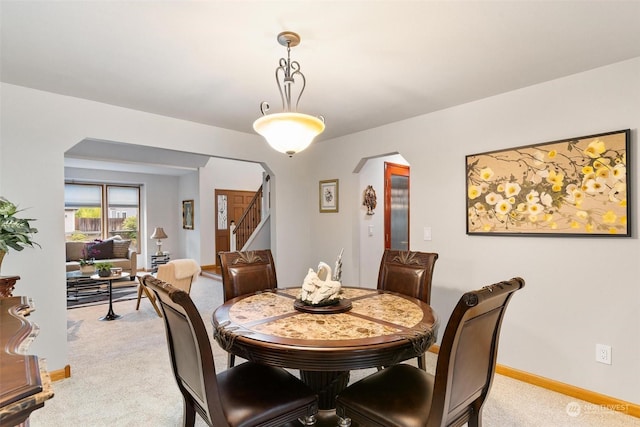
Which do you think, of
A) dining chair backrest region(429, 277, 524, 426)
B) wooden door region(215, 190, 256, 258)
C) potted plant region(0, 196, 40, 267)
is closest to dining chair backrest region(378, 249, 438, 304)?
dining chair backrest region(429, 277, 524, 426)

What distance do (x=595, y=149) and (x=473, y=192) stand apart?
882 mm

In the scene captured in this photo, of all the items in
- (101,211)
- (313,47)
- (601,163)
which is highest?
(313,47)

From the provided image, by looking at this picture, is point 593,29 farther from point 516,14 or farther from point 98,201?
point 98,201

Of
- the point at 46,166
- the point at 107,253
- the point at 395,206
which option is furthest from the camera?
the point at 107,253

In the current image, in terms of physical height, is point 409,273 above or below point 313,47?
below

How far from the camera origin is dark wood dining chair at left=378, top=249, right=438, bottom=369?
248 cm

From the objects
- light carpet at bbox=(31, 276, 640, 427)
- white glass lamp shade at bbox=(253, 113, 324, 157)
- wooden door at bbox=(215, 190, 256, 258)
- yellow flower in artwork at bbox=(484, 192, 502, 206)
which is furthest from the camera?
wooden door at bbox=(215, 190, 256, 258)

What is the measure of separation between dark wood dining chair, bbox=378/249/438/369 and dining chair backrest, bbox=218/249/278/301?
97 cm

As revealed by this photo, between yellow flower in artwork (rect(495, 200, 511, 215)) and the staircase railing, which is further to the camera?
the staircase railing

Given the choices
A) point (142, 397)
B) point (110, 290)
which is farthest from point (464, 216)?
point (110, 290)

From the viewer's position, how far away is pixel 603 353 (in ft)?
7.54

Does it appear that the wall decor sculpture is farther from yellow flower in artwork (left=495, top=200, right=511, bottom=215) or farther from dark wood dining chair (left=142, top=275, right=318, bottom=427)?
dark wood dining chair (left=142, top=275, right=318, bottom=427)

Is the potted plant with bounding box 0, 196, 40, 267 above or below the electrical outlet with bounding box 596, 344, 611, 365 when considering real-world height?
above

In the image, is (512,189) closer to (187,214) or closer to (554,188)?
(554,188)
